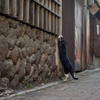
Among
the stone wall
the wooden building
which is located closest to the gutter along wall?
the stone wall

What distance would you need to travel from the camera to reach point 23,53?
6215 millimetres

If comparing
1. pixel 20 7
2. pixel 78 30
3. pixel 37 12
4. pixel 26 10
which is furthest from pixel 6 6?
pixel 78 30

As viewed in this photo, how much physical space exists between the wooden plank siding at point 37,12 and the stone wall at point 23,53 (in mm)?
201

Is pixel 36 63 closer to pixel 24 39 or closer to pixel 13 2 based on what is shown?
pixel 24 39

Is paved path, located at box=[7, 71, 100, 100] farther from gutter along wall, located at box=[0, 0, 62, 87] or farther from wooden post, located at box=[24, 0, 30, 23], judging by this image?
wooden post, located at box=[24, 0, 30, 23]

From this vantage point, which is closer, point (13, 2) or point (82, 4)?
point (13, 2)

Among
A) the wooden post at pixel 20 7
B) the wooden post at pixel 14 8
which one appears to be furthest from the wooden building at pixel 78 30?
the wooden post at pixel 14 8

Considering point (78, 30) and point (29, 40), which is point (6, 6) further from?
point (78, 30)

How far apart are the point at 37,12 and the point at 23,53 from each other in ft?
5.94

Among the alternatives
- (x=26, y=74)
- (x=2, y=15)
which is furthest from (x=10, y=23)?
(x=26, y=74)

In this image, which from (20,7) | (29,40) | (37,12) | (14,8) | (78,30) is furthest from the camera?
(78,30)

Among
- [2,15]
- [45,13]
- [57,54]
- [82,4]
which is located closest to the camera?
[2,15]

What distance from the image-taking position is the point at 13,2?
5.71 metres

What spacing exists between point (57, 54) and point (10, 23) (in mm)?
3714
